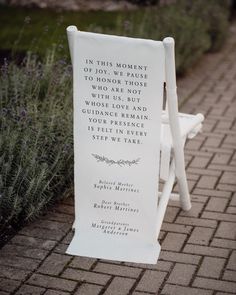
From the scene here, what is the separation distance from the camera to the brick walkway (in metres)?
3.76

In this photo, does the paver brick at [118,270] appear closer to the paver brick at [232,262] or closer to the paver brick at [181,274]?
the paver brick at [181,274]

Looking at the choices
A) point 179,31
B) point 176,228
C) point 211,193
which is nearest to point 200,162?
point 211,193

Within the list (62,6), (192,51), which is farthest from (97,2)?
(192,51)

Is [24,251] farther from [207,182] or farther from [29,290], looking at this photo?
[207,182]

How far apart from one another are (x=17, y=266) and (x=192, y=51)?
458 cm

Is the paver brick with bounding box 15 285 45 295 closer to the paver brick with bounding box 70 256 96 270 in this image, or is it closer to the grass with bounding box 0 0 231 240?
the paver brick with bounding box 70 256 96 270

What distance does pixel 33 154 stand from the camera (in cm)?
434

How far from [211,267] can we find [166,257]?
0.93ft

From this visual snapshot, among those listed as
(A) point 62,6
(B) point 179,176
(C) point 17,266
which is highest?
(B) point 179,176

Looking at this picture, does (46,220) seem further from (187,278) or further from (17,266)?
(187,278)

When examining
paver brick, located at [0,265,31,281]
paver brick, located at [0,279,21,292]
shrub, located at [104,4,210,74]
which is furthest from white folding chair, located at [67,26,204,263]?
shrub, located at [104,4,210,74]

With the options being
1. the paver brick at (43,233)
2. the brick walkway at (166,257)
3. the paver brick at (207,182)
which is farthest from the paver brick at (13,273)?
the paver brick at (207,182)

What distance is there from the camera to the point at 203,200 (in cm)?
480

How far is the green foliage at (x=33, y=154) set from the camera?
4262mm
